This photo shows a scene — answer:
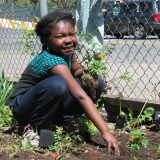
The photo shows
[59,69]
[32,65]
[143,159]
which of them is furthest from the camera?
[32,65]

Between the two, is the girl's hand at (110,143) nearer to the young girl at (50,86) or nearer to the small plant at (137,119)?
the young girl at (50,86)

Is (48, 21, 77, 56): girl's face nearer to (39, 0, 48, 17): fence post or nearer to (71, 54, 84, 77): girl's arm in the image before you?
(71, 54, 84, 77): girl's arm

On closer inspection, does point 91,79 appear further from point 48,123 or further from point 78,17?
point 78,17

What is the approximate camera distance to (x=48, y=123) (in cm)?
319

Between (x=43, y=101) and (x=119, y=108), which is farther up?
(x=43, y=101)

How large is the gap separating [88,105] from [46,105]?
38 centimetres

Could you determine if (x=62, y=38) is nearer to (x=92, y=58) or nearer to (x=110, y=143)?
(x=92, y=58)

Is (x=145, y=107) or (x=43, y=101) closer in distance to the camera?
(x=43, y=101)

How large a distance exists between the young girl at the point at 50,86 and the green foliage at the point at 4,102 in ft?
1.31

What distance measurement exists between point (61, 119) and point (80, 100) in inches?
20.2

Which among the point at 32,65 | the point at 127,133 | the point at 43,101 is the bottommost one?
the point at 127,133

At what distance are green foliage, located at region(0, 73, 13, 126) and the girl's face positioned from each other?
949 mm

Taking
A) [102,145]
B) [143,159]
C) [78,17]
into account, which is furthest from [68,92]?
[78,17]

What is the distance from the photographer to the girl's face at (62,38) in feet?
10.4
